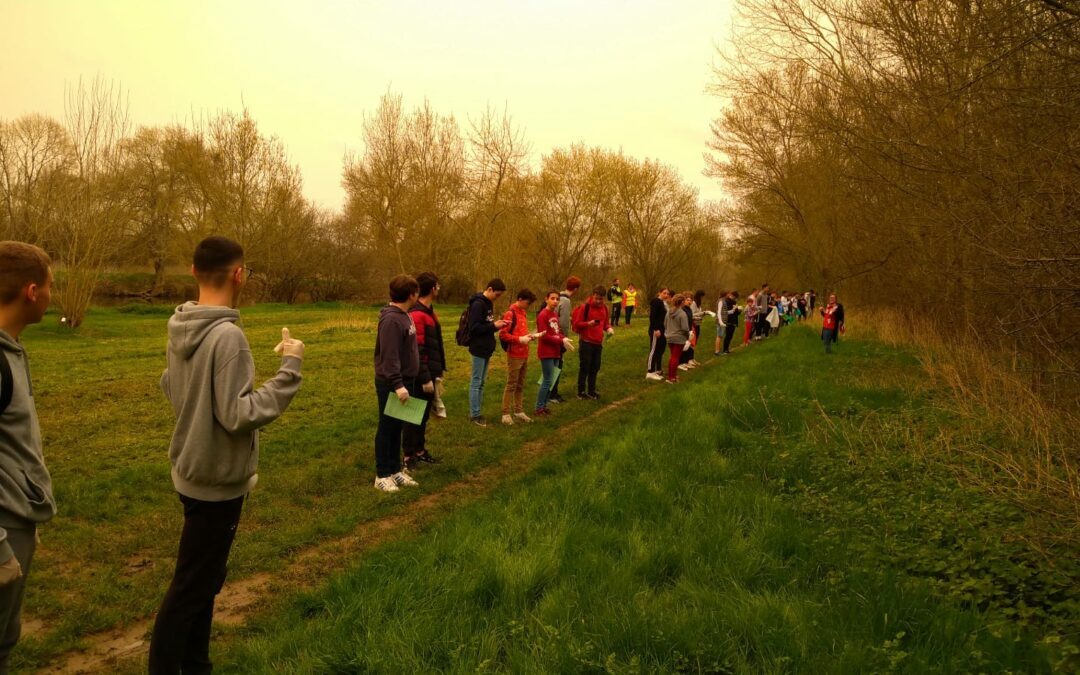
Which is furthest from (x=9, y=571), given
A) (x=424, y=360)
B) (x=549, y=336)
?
(x=549, y=336)

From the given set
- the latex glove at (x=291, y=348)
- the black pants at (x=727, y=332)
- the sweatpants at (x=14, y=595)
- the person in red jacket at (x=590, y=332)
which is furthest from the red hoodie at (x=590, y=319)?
the sweatpants at (x=14, y=595)

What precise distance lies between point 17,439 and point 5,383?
0.80 feet

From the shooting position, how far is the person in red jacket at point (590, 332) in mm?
11016

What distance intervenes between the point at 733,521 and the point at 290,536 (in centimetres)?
358

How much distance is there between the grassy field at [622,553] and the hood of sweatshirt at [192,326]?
5.45 feet

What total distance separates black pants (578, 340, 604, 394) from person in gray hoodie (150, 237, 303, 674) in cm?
840

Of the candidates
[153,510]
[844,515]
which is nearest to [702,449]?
[844,515]

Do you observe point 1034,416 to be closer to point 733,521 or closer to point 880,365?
point 733,521

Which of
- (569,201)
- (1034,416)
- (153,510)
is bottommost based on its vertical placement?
(153,510)

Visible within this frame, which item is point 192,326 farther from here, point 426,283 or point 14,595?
point 426,283

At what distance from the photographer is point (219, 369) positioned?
8.98ft

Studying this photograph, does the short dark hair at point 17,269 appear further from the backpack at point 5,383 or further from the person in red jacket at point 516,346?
the person in red jacket at point 516,346

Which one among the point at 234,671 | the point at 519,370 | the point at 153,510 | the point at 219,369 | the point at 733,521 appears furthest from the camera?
the point at 519,370

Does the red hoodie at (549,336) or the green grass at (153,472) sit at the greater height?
the red hoodie at (549,336)
